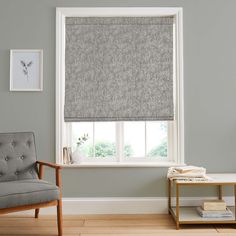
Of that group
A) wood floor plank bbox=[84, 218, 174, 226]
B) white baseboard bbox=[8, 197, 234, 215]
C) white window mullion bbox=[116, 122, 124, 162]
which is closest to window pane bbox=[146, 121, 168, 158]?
white window mullion bbox=[116, 122, 124, 162]

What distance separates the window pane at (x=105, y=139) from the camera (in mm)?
3848

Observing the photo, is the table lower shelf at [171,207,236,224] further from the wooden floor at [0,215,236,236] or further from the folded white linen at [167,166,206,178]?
the folded white linen at [167,166,206,178]

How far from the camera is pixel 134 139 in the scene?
386cm

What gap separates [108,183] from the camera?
12.0ft

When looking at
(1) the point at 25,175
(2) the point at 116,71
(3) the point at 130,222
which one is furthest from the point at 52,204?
(2) the point at 116,71

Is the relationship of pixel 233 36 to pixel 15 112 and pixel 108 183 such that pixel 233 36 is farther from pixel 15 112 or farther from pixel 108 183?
pixel 15 112

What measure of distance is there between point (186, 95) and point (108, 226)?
5.01 feet

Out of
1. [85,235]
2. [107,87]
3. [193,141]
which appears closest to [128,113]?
[107,87]

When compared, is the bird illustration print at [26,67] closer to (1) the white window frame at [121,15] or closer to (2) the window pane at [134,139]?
(1) the white window frame at [121,15]

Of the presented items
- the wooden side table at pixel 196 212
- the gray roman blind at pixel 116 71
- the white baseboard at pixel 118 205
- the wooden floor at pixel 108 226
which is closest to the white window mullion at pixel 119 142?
the gray roman blind at pixel 116 71

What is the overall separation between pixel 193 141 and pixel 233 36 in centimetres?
117

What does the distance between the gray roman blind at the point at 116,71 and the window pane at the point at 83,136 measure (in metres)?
0.18

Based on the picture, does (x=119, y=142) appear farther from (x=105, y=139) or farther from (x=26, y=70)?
(x=26, y=70)

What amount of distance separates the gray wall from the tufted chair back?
0.28m
